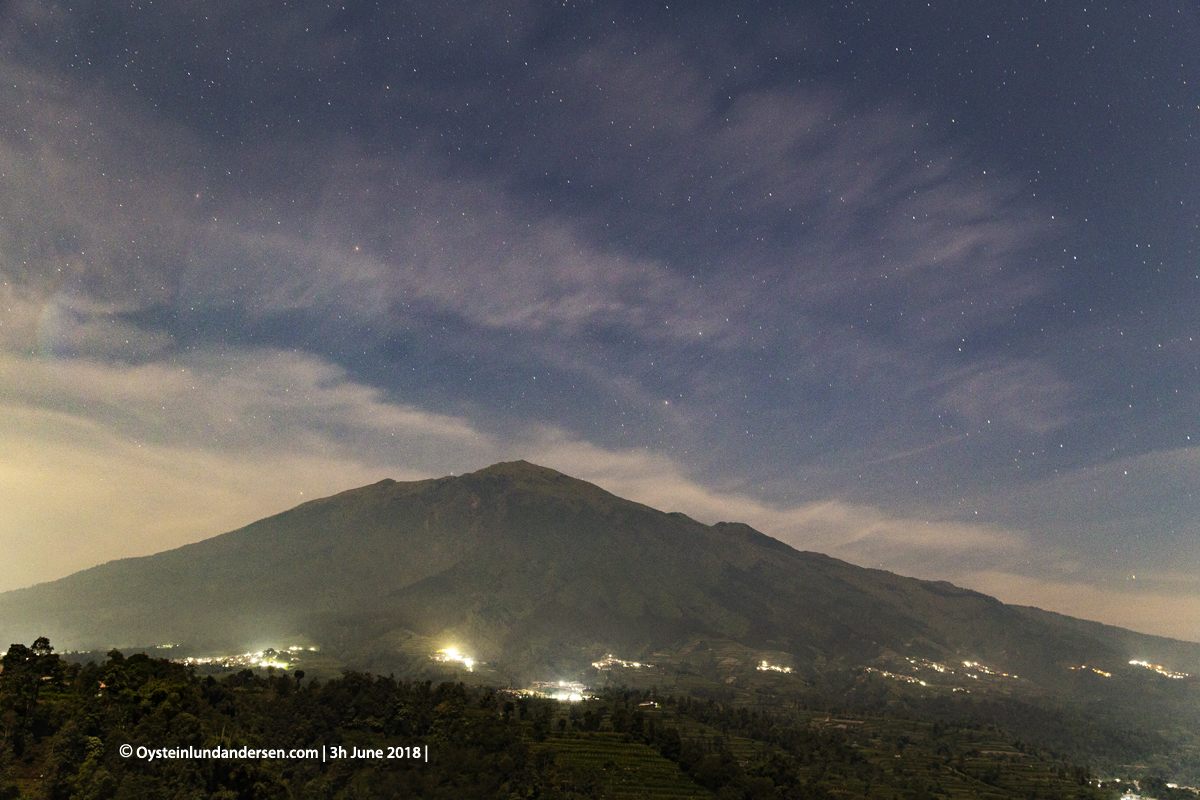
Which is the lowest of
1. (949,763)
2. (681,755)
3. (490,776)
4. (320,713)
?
(949,763)

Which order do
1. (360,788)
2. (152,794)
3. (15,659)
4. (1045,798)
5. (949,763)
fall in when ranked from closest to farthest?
(152,794)
(15,659)
(360,788)
(1045,798)
(949,763)

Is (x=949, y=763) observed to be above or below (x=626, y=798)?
below

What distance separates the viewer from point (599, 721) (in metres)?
122

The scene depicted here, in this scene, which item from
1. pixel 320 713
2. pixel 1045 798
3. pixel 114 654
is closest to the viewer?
pixel 114 654

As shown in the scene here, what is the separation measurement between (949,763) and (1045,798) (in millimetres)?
27138

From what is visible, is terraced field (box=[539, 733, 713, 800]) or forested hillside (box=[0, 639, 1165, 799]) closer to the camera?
forested hillside (box=[0, 639, 1165, 799])

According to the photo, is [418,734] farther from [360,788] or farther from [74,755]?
[74,755]

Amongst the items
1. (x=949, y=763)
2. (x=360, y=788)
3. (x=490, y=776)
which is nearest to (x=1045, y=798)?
(x=949, y=763)

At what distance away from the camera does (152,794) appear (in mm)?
44500

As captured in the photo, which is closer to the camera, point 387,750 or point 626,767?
point 387,750

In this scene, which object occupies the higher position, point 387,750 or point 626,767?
point 387,750

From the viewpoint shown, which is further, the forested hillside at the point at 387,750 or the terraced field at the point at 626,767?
the terraced field at the point at 626,767

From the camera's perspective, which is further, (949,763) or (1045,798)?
(949,763)

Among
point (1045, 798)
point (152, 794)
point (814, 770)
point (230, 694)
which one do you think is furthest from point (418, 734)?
point (1045, 798)
